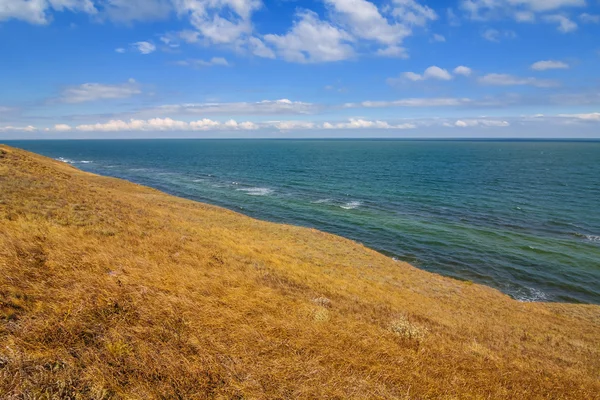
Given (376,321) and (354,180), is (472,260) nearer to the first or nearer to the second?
(376,321)

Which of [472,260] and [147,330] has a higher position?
[147,330]

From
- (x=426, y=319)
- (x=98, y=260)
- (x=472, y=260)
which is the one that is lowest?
(x=472, y=260)

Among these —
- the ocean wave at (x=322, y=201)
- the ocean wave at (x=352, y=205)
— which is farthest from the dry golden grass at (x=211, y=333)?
the ocean wave at (x=322, y=201)

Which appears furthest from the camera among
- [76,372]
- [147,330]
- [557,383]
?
[557,383]

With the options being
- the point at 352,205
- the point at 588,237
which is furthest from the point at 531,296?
the point at 352,205

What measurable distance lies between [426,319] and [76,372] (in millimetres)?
12584

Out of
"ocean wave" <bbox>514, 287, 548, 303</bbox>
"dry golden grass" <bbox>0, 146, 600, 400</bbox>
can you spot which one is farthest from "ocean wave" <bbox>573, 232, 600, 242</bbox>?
"dry golden grass" <bbox>0, 146, 600, 400</bbox>

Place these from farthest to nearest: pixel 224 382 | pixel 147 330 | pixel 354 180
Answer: pixel 354 180 → pixel 147 330 → pixel 224 382

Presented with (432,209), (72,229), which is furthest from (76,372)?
(432,209)

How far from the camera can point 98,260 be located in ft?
34.2

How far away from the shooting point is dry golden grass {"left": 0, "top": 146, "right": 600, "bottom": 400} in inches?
240

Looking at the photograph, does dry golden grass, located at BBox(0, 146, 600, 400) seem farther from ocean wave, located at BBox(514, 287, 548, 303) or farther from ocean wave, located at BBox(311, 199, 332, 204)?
ocean wave, located at BBox(311, 199, 332, 204)

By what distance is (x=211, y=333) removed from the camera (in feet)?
25.4

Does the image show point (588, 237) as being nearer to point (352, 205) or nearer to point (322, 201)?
point (352, 205)
